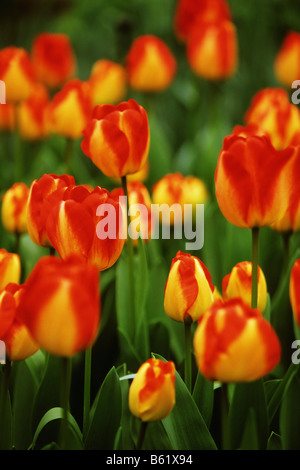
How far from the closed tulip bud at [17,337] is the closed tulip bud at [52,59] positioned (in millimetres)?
1324

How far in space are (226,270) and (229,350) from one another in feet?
2.10

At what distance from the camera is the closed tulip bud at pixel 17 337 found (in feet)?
2.37

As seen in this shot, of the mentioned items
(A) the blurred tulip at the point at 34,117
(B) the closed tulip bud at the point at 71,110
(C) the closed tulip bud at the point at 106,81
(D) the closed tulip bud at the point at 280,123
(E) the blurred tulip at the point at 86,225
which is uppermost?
(C) the closed tulip bud at the point at 106,81

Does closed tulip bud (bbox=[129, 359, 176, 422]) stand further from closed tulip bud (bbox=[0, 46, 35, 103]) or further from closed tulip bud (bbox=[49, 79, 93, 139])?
closed tulip bud (bbox=[0, 46, 35, 103])

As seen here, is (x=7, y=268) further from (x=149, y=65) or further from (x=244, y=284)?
(x=149, y=65)

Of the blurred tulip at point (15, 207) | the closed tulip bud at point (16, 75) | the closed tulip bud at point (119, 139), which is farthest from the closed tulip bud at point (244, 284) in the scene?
the closed tulip bud at point (16, 75)

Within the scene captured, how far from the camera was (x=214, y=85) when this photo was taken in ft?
6.47

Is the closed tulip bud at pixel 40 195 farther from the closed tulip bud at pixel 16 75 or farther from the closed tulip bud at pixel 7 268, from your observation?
the closed tulip bud at pixel 16 75

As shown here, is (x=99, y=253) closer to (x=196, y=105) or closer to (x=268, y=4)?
(x=196, y=105)

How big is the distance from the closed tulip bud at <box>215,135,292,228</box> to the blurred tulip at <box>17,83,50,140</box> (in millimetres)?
1092

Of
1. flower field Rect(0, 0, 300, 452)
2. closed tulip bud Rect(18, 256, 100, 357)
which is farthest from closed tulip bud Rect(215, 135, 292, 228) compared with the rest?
closed tulip bud Rect(18, 256, 100, 357)

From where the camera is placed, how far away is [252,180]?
2.47ft

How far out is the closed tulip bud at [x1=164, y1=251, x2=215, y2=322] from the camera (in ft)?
2.57
